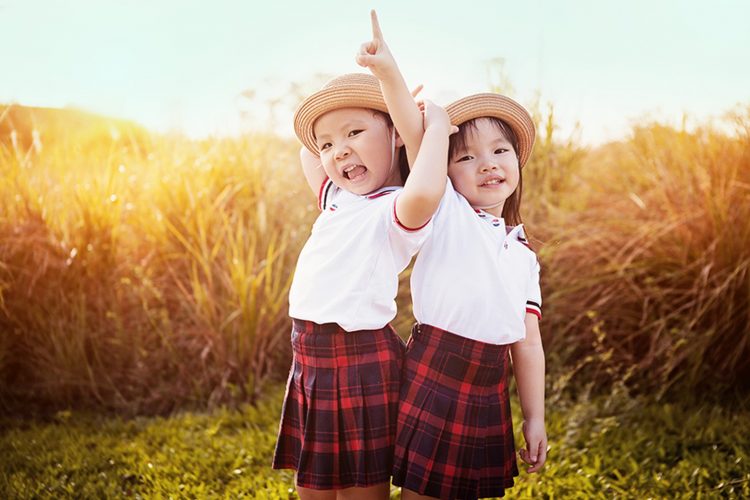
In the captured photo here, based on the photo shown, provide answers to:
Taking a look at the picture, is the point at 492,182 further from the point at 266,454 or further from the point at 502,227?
the point at 266,454

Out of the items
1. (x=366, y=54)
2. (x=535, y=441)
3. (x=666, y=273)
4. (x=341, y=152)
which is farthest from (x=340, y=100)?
(x=666, y=273)

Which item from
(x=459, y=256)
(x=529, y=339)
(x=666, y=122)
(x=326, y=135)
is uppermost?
(x=666, y=122)

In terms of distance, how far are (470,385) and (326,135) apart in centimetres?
80

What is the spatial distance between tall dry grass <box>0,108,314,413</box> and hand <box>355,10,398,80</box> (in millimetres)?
2408

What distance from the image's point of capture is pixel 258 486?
3219 millimetres

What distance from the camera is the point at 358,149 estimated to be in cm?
194

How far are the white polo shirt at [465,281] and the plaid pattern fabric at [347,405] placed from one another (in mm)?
177

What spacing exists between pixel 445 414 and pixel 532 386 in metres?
0.29

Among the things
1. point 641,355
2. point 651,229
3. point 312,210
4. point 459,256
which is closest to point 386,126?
point 459,256

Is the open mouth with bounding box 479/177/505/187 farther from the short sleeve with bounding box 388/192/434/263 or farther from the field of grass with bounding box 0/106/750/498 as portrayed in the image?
the field of grass with bounding box 0/106/750/498

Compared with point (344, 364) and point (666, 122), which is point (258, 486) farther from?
point (666, 122)

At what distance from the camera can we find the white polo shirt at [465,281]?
6.35 ft

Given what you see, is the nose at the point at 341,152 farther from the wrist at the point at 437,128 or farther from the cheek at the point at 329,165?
the wrist at the point at 437,128

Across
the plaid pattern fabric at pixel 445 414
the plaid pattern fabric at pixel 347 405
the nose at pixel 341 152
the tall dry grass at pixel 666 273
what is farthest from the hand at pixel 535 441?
the tall dry grass at pixel 666 273
